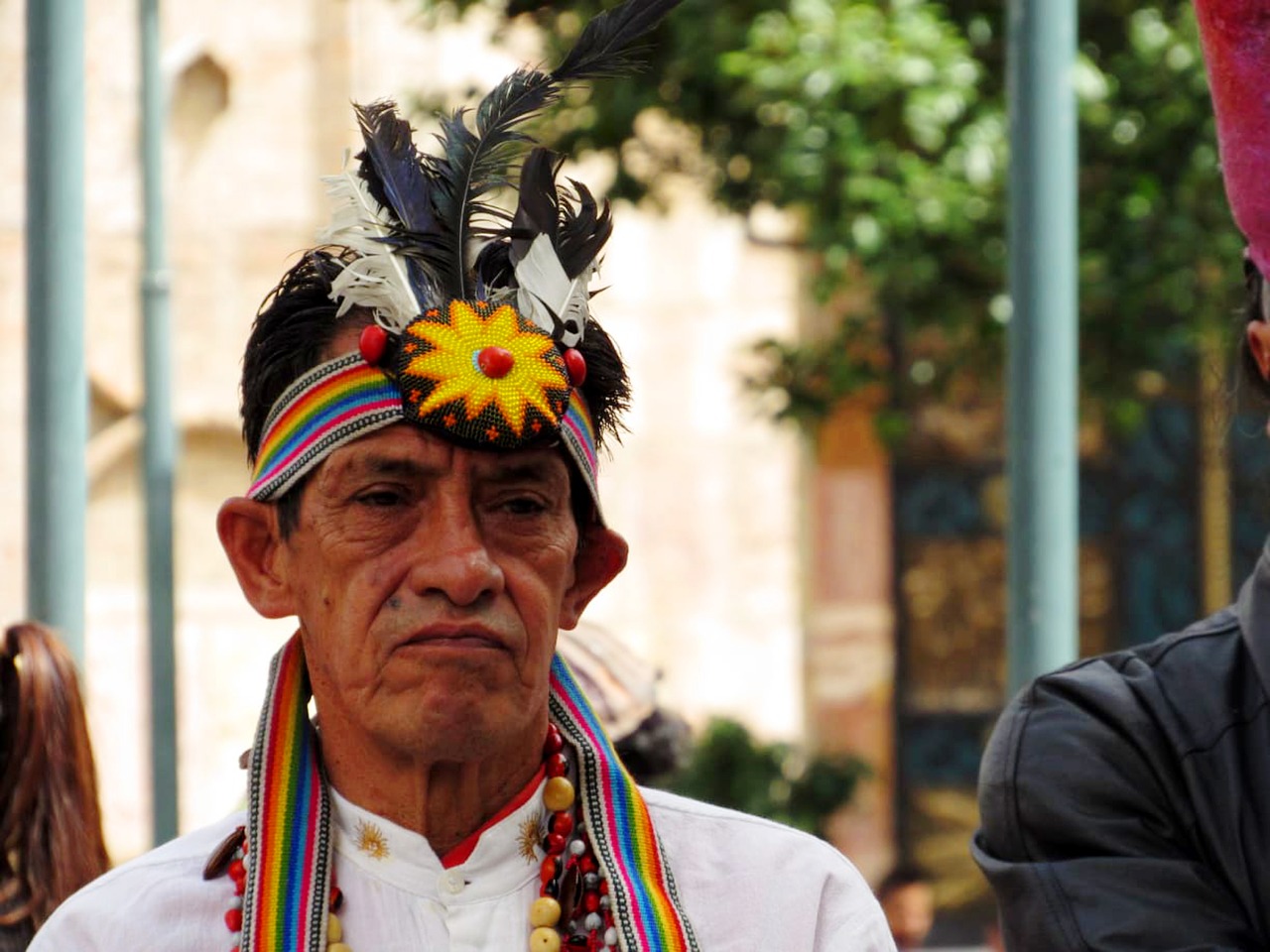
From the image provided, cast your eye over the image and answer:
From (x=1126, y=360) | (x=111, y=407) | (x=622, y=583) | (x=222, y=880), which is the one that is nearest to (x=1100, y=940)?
(x=222, y=880)

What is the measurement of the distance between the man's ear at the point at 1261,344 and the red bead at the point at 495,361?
36.6 inches

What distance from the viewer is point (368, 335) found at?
2594 mm

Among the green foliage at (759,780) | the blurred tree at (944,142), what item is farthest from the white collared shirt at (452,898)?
the green foliage at (759,780)

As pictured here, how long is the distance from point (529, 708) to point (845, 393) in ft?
21.6

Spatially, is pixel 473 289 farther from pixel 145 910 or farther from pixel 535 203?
pixel 145 910

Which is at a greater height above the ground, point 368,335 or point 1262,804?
point 368,335

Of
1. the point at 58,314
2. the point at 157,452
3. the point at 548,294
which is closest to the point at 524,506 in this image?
the point at 548,294

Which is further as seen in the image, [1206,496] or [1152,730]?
A: [1206,496]

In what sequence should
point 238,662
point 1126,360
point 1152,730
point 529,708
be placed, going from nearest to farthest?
point 529,708 < point 1152,730 < point 1126,360 < point 238,662

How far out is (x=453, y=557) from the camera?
8.21 feet

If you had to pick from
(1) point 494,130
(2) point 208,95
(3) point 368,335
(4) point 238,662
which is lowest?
(4) point 238,662

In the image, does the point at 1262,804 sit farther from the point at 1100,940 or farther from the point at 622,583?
the point at 622,583

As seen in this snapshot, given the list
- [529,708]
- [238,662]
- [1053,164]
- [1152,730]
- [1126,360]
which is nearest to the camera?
[529,708]

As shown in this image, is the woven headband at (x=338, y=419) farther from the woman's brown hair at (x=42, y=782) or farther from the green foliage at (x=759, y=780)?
the green foliage at (x=759, y=780)
